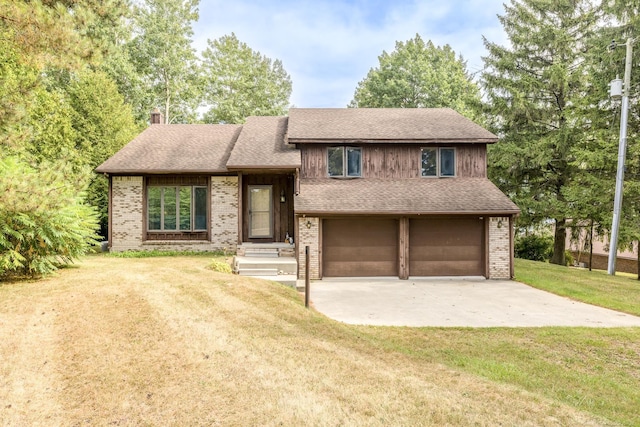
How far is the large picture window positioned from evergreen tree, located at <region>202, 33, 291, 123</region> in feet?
57.4

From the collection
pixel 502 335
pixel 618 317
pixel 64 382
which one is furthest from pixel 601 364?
pixel 64 382

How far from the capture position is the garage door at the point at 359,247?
12.5 meters

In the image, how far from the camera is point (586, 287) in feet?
37.5

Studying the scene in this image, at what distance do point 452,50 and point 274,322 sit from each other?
1389 inches

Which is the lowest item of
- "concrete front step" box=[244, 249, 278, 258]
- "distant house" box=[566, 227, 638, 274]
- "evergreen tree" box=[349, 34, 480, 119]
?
"distant house" box=[566, 227, 638, 274]

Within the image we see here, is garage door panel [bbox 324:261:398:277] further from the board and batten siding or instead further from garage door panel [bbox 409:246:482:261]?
the board and batten siding

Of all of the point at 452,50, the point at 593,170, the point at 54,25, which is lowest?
the point at 593,170

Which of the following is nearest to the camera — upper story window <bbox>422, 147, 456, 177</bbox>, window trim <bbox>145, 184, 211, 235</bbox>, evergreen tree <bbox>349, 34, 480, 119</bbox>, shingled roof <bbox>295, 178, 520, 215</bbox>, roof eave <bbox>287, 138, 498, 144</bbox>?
shingled roof <bbox>295, 178, 520, 215</bbox>

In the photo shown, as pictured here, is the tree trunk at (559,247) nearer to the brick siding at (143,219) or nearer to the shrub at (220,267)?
the brick siding at (143,219)

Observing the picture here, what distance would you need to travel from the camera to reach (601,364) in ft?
17.5

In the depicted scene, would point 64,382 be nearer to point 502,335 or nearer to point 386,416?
point 386,416

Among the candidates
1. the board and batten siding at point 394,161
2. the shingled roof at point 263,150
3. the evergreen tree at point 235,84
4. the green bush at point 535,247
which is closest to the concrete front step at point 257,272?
the shingled roof at point 263,150

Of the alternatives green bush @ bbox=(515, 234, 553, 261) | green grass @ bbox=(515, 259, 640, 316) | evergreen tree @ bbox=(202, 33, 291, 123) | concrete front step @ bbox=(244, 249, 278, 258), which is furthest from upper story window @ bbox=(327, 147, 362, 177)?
evergreen tree @ bbox=(202, 33, 291, 123)

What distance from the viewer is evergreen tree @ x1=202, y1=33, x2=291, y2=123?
31.0 metres
